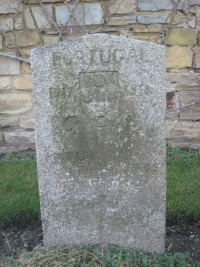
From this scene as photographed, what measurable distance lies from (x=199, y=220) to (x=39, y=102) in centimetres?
160

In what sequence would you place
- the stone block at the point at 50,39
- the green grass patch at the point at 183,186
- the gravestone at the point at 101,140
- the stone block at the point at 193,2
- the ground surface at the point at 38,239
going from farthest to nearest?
the stone block at the point at 50,39
the stone block at the point at 193,2
the green grass patch at the point at 183,186
the ground surface at the point at 38,239
the gravestone at the point at 101,140

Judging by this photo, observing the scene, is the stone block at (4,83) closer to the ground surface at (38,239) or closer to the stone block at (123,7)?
the stone block at (123,7)

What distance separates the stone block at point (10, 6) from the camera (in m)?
5.00

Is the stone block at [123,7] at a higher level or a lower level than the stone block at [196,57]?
higher

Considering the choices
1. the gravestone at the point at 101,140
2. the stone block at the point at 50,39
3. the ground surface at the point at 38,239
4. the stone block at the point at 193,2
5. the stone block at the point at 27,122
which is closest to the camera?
the gravestone at the point at 101,140

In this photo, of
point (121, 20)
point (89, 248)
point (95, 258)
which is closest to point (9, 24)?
point (121, 20)

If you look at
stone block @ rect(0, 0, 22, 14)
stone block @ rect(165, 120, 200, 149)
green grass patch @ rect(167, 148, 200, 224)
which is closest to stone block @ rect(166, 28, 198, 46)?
stone block @ rect(165, 120, 200, 149)

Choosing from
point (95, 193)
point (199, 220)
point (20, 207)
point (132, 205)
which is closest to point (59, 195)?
point (95, 193)

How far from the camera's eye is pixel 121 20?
16.1 feet

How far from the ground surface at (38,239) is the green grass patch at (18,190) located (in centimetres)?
10

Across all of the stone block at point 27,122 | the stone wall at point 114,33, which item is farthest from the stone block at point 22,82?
the stone block at point 27,122

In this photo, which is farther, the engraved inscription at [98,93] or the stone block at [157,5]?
the stone block at [157,5]

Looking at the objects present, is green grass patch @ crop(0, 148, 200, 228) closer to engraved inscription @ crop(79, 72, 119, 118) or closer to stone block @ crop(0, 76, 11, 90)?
stone block @ crop(0, 76, 11, 90)

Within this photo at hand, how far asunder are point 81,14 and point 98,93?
2.26 metres
